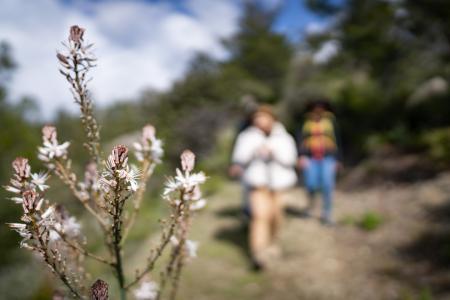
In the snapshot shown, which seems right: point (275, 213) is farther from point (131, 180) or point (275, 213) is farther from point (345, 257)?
point (131, 180)

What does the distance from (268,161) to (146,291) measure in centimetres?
404

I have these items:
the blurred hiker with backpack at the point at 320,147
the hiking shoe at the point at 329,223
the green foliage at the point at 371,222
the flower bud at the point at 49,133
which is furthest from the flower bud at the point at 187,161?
the hiking shoe at the point at 329,223

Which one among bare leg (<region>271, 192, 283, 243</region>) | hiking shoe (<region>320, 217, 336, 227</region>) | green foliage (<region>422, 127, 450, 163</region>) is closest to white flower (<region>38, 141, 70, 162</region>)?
bare leg (<region>271, 192, 283, 243</region>)

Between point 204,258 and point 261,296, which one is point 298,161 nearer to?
point 204,258

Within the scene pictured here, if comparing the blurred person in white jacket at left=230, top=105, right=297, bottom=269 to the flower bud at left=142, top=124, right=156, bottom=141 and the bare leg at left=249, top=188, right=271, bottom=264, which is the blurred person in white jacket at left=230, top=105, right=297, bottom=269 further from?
the flower bud at left=142, top=124, right=156, bottom=141

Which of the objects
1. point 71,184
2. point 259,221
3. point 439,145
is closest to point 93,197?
point 71,184

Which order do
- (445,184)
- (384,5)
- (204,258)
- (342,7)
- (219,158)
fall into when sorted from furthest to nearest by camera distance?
(342,7) < (219,158) < (384,5) < (445,184) < (204,258)

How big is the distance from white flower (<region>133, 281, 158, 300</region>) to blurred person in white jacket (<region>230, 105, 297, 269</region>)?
381 cm

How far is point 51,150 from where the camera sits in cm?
131

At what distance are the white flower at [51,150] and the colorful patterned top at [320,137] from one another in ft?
18.1

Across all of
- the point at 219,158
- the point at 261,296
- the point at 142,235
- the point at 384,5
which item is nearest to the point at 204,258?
the point at 261,296

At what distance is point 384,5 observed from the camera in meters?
12.0

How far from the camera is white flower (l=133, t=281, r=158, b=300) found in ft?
4.72

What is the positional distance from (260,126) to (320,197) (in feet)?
14.9
